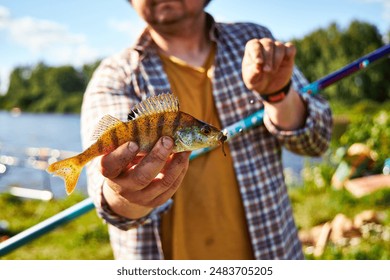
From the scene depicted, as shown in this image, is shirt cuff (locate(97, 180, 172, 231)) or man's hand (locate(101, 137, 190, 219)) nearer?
man's hand (locate(101, 137, 190, 219))

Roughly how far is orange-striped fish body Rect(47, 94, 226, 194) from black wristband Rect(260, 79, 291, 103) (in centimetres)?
38

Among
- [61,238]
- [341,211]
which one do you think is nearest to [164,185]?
[341,211]

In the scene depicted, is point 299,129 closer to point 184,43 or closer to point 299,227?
point 184,43

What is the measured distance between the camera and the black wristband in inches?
36.0

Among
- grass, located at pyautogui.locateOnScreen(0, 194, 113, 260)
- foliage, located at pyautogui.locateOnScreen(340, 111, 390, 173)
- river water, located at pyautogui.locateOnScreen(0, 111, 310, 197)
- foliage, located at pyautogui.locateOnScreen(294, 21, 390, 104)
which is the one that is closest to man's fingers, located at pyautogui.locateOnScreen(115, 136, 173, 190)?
river water, located at pyautogui.locateOnScreen(0, 111, 310, 197)

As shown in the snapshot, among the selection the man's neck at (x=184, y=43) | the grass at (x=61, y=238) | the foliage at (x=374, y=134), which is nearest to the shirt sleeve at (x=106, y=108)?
the man's neck at (x=184, y=43)

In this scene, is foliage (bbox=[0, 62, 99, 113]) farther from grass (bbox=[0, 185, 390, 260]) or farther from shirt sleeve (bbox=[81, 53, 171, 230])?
grass (bbox=[0, 185, 390, 260])

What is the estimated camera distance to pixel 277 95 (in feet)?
3.02

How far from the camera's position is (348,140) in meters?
3.46

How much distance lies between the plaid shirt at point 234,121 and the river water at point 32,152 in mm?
433

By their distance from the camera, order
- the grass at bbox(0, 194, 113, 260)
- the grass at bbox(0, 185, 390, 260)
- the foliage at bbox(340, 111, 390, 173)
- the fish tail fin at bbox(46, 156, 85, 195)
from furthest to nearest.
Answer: the foliage at bbox(340, 111, 390, 173), the grass at bbox(0, 194, 113, 260), the grass at bbox(0, 185, 390, 260), the fish tail fin at bbox(46, 156, 85, 195)

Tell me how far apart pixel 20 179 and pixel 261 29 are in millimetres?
4591

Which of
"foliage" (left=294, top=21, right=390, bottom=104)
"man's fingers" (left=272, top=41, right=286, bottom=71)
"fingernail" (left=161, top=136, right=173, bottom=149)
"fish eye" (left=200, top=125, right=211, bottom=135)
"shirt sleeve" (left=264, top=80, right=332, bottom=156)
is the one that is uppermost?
"man's fingers" (left=272, top=41, right=286, bottom=71)

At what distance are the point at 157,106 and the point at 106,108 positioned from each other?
1.59ft
